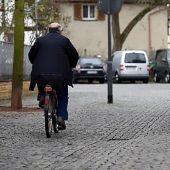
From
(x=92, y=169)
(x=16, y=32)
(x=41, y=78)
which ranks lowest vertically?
(x=92, y=169)

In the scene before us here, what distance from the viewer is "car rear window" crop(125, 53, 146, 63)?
1462 inches

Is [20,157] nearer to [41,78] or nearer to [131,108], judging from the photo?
[41,78]

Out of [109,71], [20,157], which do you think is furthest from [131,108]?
[20,157]

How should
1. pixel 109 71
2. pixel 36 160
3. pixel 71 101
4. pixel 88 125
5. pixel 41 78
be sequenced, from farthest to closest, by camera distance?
pixel 71 101 < pixel 109 71 < pixel 88 125 < pixel 41 78 < pixel 36 160

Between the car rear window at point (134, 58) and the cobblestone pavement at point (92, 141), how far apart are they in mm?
21019

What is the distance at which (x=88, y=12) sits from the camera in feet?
182

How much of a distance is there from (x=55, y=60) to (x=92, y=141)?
4.59ft

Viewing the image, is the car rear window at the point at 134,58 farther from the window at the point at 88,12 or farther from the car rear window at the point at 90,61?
the window at the point at 88,12

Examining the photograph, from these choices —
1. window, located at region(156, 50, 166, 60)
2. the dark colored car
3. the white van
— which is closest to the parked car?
window, located at region(156, 50, 166, 60)

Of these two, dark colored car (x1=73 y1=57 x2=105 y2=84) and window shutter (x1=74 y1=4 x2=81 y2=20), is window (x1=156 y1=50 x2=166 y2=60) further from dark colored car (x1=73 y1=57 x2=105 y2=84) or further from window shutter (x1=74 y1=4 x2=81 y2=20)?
window shutter (x1=74 y1=4 x2=81 y2=20)

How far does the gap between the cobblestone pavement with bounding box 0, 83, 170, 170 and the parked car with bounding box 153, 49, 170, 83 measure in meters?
20.2

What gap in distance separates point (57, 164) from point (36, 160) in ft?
1.34

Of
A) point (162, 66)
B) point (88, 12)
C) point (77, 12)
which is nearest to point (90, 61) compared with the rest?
point (162, 66)

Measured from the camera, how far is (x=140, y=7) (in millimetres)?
55906
